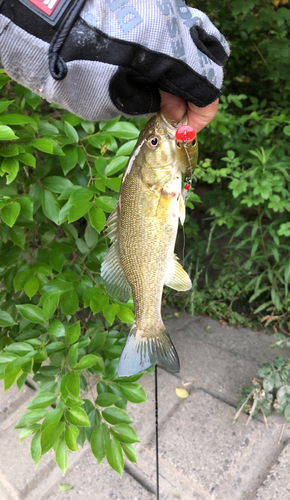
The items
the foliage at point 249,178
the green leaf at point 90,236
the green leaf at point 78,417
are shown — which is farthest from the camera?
the foliage at point 249,178

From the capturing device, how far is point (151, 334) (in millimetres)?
1173

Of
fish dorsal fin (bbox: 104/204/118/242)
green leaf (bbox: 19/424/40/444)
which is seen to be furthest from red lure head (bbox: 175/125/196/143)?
green leaf (bbox: 19/424/40/444)

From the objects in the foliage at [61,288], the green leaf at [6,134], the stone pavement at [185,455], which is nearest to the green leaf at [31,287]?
the foliage at [61,288]

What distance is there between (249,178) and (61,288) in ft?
5.83

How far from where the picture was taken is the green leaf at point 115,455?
1.26m

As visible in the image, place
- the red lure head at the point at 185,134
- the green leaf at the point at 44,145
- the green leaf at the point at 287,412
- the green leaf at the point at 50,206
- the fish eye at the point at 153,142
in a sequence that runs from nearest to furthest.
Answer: the red lure head at the point at 185,134
the fish eye at the point at 153,142
the green leaf at the point at 44,145
the green leaf at the point at 50,206
the green leaf at the point at 287,412

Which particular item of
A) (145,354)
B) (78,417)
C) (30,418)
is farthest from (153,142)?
(30,418)

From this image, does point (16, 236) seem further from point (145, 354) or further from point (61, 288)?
point (145, 354)

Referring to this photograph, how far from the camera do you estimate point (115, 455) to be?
1.28 m

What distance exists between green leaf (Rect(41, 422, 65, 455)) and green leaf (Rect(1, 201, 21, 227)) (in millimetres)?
665

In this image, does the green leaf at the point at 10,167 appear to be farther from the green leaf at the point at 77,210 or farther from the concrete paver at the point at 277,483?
the concrete paver at the point at 277,483

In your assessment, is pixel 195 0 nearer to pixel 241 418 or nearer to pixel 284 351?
pixel 284 351

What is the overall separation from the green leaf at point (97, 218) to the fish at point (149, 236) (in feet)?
0.36

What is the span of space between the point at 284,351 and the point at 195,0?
282cm
